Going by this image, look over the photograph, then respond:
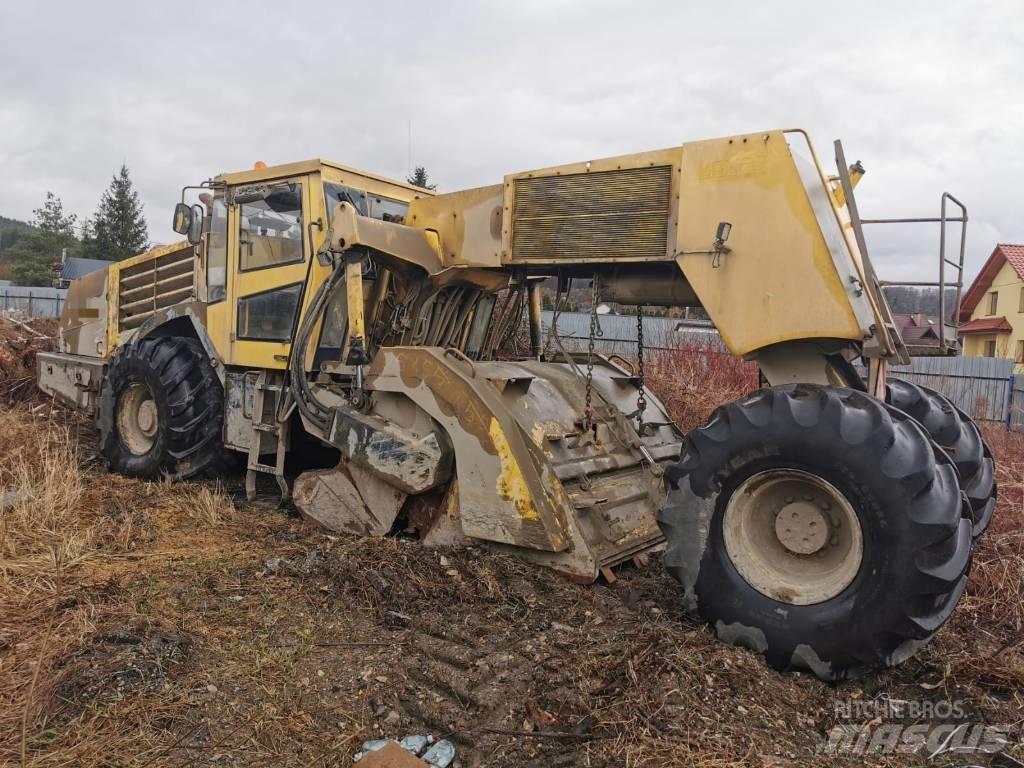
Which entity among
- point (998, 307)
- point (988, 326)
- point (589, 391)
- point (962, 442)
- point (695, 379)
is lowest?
point (962, 442)

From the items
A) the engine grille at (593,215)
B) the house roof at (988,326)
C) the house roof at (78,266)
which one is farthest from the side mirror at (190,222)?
the house roof at (78,266)

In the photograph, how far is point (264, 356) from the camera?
18.8ft

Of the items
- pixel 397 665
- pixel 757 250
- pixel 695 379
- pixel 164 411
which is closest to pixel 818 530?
pixel 757 250

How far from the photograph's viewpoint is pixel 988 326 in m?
29.6

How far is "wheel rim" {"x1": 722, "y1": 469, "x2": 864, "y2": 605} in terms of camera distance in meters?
3.11

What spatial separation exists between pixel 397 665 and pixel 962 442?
328 centimetres

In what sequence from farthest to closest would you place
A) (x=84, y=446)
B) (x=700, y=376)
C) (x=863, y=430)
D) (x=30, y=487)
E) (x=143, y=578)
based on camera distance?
(x=700, y=376) → (x=84, y=446) → (x=30, y=487) → (x=143, y=578) → (x=863, y=430)

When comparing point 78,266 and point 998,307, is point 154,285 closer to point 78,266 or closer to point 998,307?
point 998,307

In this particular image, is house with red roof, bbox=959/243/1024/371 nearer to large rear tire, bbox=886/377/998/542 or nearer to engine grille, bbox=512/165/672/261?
large rear tire, bbox=886/377/998/542

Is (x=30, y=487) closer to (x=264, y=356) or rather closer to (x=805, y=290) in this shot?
(x=264, y=356)

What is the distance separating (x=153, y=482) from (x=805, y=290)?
17.1 ft

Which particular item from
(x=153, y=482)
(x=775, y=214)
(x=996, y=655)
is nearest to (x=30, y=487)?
(x=153, y=482)

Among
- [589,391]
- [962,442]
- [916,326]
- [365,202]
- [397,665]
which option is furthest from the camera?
[365,202]

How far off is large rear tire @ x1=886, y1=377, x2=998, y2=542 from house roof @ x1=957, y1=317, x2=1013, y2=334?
29.6 meters
